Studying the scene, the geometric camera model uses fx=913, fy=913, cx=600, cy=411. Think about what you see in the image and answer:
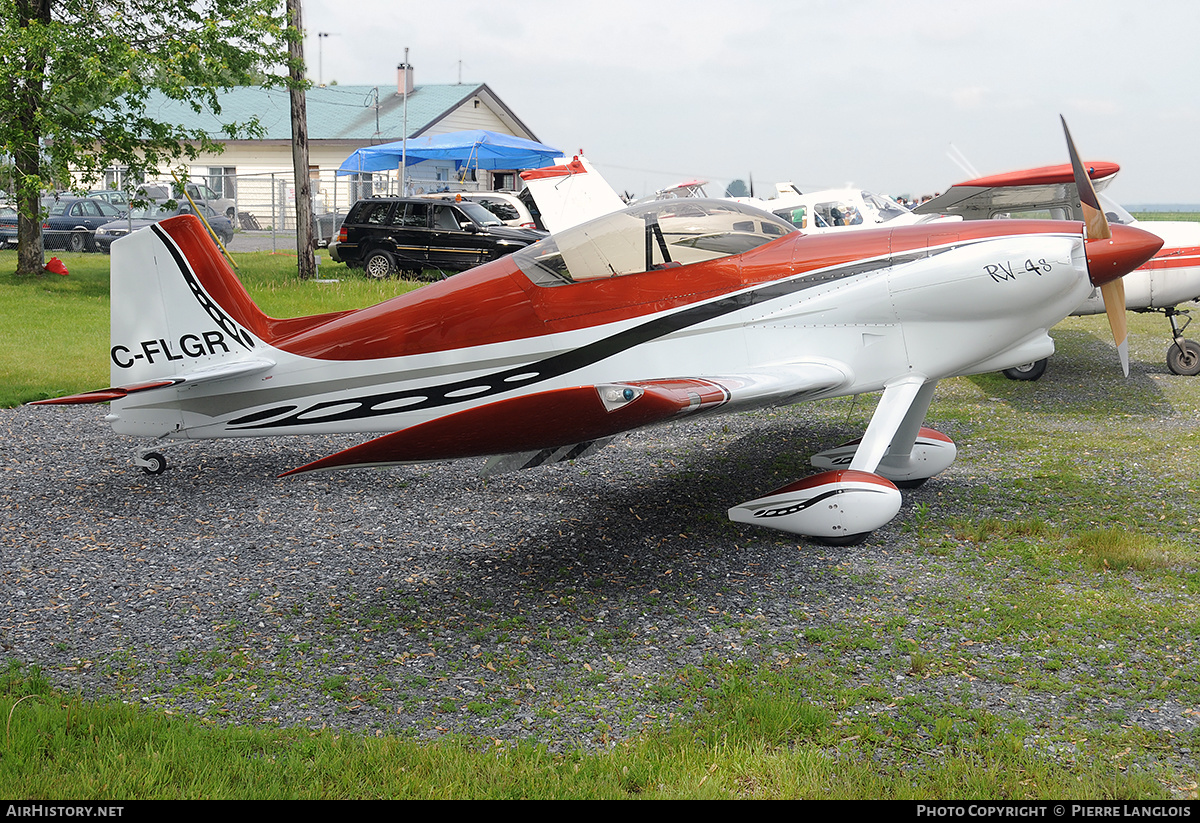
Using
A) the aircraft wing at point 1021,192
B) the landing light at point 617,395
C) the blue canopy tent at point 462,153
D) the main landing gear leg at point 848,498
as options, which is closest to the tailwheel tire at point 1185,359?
the aircraft wing at point 1021,192

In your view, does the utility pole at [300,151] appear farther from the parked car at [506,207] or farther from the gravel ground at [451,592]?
the gravel ground at [451,592]

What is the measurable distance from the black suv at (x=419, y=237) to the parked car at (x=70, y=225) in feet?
32.6

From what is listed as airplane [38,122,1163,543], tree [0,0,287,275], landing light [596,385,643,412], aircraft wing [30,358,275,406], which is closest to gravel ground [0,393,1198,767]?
airplane [38,122,1163,543]

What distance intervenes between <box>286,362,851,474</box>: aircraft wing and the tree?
44.1 ft

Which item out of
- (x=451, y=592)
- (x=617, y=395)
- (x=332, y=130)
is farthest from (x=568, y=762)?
(x=332, y=130)

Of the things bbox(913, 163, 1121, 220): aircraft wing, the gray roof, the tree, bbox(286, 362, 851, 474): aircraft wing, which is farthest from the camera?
the gray roof

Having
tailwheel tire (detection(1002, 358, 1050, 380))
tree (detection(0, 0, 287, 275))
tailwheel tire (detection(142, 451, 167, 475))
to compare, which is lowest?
tailwheel tire (detection(142, 451, 167, 475))

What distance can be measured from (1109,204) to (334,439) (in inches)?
360

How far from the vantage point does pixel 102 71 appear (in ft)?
47.2

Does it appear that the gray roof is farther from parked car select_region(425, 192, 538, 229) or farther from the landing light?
the landing light

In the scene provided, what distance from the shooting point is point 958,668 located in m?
3.86

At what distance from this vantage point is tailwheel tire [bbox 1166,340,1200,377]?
34.3ft

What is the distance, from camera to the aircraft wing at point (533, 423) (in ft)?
12.0

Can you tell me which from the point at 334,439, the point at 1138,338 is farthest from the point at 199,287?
the point at 1138,338
